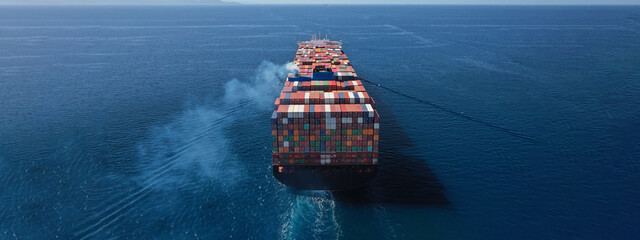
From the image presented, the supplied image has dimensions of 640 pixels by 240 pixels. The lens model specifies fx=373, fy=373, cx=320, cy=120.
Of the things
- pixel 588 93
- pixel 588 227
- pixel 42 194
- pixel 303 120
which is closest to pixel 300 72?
pixel 303 120

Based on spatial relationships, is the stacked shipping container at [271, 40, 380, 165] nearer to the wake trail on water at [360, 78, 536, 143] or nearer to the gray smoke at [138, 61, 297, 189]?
the gray smoke at [138, 61, 297, 189]

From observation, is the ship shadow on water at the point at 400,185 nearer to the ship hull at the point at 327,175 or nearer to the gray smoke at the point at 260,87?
the ship hull at the point at 327,175

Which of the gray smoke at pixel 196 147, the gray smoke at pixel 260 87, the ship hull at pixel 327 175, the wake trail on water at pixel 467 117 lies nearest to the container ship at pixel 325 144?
the ship hull at pixel 327 175

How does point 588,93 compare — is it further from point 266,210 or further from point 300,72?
point 266,210

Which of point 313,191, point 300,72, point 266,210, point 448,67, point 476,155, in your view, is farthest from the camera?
point 448,67

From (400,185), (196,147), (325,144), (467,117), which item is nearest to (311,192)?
(325,144)

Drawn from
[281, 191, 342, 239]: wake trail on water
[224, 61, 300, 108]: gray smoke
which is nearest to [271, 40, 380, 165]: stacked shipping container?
[281, 191, 342, 239]: wake trail on water
